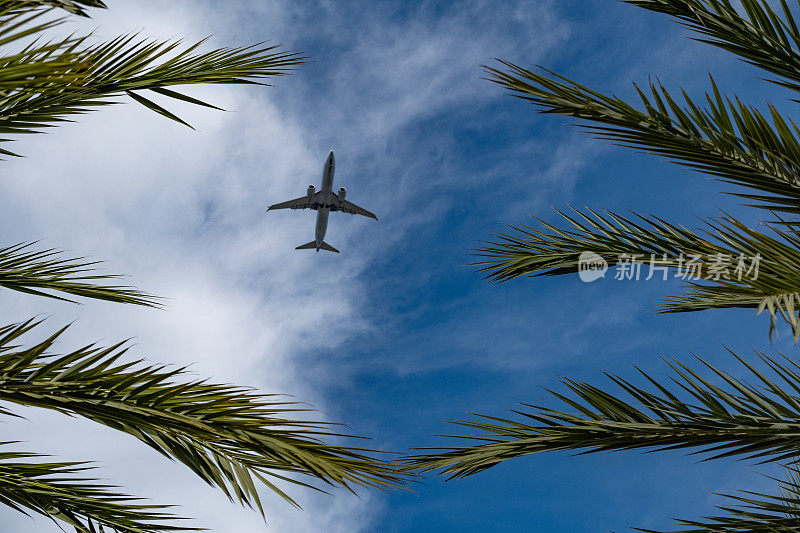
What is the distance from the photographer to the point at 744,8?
4688 millimetres

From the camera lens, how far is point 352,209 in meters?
39.4

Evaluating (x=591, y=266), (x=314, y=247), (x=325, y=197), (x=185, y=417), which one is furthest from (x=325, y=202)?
(x=185, y=417)

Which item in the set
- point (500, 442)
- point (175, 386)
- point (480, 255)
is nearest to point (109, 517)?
point (175, 386)

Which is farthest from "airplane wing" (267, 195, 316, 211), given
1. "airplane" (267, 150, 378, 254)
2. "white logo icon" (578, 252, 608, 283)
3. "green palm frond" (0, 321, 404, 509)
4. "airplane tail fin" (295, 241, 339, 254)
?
"green palm frond" (0, 321, 404, 509)

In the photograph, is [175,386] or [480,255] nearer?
[175,386]

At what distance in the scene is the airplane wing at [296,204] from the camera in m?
38.8

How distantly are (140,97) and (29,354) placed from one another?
1770mm

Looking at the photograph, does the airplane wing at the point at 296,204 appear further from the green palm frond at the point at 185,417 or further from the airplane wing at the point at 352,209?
the green palm frond at the point at 185,417

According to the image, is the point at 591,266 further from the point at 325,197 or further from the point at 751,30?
the point at 325,197

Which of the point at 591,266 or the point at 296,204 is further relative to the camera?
the point at 296,204

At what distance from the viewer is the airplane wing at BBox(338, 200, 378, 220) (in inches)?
1532

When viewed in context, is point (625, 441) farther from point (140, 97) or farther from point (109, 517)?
point (140, 97)

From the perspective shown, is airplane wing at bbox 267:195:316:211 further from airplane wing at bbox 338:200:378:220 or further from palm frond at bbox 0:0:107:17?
palm frond at bbox 0:0:107:17

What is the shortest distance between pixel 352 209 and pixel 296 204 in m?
3.26
